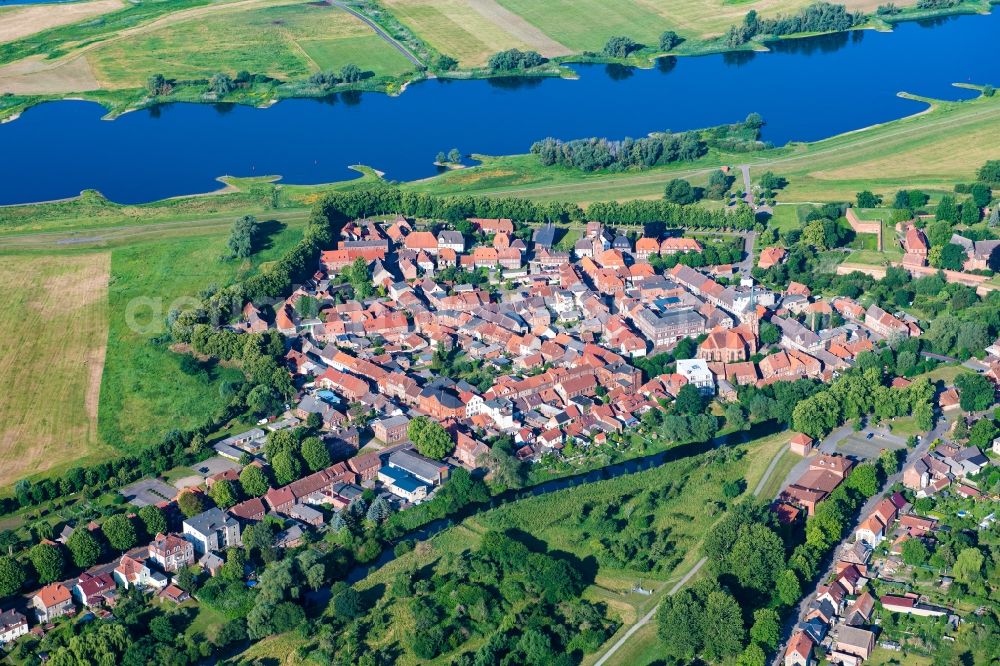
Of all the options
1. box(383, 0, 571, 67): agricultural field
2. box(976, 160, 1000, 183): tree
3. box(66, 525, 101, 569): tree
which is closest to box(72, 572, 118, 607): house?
box(66, 525, 101, 569): tree

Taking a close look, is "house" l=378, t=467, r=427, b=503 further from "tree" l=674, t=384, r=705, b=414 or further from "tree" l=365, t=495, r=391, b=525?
"tree" l=674, t=384, r=705, b=414

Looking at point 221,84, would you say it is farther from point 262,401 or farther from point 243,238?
point 262,401

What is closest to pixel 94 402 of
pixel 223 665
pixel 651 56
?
pixel 223 665

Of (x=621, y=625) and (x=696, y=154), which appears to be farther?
(x=696, y=154)

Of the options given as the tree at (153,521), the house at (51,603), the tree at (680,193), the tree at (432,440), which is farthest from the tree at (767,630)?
the tree at (680,193)

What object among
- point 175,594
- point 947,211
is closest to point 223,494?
point 175,594

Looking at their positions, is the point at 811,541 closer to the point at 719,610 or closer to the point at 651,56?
the point at 719,610

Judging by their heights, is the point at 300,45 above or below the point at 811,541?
above
